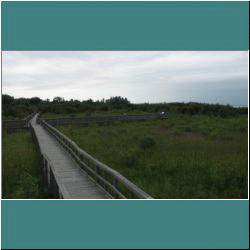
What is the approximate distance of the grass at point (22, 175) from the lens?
8906 millimetres

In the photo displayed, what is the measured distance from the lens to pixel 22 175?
10727mm

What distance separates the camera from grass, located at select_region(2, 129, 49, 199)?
351 inches

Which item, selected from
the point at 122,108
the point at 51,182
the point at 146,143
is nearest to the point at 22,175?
the point at 51,182

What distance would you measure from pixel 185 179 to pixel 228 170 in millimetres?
1558

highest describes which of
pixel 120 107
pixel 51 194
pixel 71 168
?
pixel 120 107

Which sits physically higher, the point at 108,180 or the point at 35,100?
the point at 35,100

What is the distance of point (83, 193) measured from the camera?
22.9 ft

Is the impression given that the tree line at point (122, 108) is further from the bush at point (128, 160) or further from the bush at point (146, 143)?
the bush at point (128, 160)

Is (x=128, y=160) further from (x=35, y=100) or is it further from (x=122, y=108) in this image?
(x=35, y=100)

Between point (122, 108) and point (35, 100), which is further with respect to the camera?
point (35, 100)

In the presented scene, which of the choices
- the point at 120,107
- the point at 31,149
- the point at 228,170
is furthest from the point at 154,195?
the point at 120,107

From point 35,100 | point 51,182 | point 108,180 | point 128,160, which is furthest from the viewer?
point 35,100

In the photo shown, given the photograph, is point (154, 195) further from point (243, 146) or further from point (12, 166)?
point (243, 146)

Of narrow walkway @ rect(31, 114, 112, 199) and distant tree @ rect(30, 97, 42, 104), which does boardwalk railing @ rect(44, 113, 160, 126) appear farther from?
distant tree @ rect(30, 97, 42, 104)
